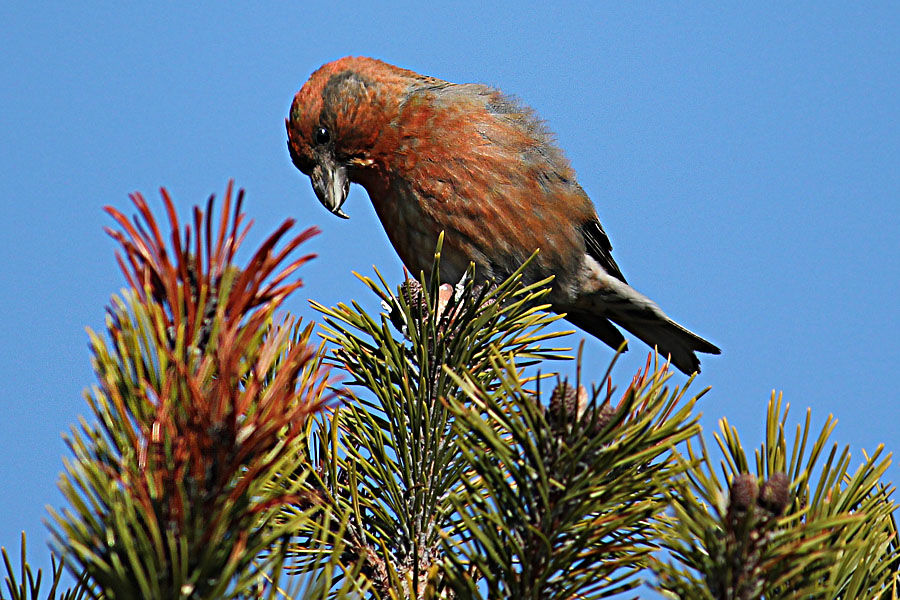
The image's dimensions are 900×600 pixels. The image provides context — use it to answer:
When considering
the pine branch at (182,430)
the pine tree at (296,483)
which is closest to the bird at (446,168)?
the pine tree at (296,483)

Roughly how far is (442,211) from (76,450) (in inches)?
117

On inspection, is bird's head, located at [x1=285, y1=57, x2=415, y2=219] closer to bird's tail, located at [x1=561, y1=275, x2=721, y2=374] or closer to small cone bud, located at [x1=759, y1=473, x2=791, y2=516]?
bird's tail, located at [x1=561, y1=275, x2=721, y2=374]

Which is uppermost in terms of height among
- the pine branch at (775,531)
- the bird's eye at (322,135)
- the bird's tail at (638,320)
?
the bird's eye at (322,135)

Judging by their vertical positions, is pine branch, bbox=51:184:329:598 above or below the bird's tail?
below

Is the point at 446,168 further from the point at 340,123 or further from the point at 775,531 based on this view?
the point at 775,531

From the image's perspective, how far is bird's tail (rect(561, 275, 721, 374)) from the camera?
4809 mm

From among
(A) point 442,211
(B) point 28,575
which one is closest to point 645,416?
(B) point 28,575

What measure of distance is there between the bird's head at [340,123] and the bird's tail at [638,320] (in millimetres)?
1488

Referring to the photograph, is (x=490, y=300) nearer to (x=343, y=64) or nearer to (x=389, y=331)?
(x=389, y=331)

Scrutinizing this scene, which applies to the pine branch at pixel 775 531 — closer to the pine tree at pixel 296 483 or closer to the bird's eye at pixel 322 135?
the pine tree at pixel 296 483

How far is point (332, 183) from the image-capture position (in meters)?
4.25

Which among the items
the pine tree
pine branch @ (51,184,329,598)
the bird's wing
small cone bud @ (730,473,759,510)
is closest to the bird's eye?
the bird's wing

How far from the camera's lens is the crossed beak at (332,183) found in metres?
4.24

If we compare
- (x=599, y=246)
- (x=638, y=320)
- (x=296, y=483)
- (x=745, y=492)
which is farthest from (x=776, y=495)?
(x=638, y=320)
